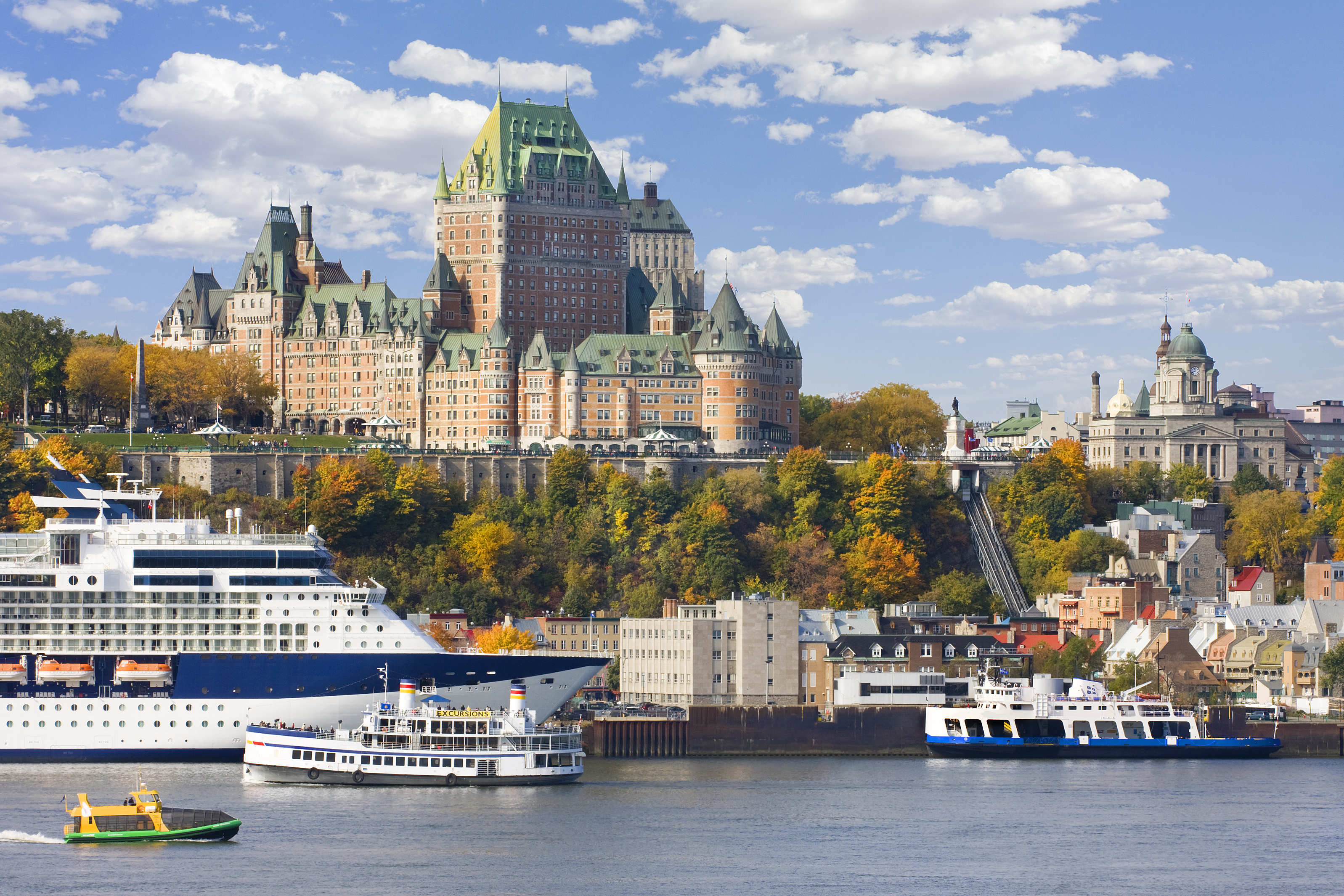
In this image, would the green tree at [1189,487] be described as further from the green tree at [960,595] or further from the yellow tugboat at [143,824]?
the yellow tugboat at [143,824]

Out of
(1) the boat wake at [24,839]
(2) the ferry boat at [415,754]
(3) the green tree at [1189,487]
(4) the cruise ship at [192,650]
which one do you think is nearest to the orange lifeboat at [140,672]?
(4) the cruise ship at [192,650]

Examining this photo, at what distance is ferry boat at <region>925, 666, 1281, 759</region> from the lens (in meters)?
127

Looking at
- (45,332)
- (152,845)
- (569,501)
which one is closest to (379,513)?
(569,501)

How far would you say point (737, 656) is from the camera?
13525 cm

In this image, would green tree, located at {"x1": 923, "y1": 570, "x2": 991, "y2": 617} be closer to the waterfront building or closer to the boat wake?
the waterfront building

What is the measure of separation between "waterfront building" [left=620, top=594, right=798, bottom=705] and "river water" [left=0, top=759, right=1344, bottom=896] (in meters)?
17.7

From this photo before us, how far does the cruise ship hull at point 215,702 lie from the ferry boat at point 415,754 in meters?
6.73

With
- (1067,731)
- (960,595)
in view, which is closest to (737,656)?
(1067,731)

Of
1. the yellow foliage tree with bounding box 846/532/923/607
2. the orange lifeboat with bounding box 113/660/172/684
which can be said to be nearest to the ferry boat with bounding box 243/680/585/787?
the orange lifeboat with bounding box 113/660/172/684

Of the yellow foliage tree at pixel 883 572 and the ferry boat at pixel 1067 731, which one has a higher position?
the yellow foliage tree at pixel 883 572

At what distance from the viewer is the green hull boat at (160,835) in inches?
3509

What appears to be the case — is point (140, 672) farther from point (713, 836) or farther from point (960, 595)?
point (960, 595)

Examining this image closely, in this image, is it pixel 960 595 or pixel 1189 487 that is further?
pixel 1189 487

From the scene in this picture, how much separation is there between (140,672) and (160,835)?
26.1 metres
